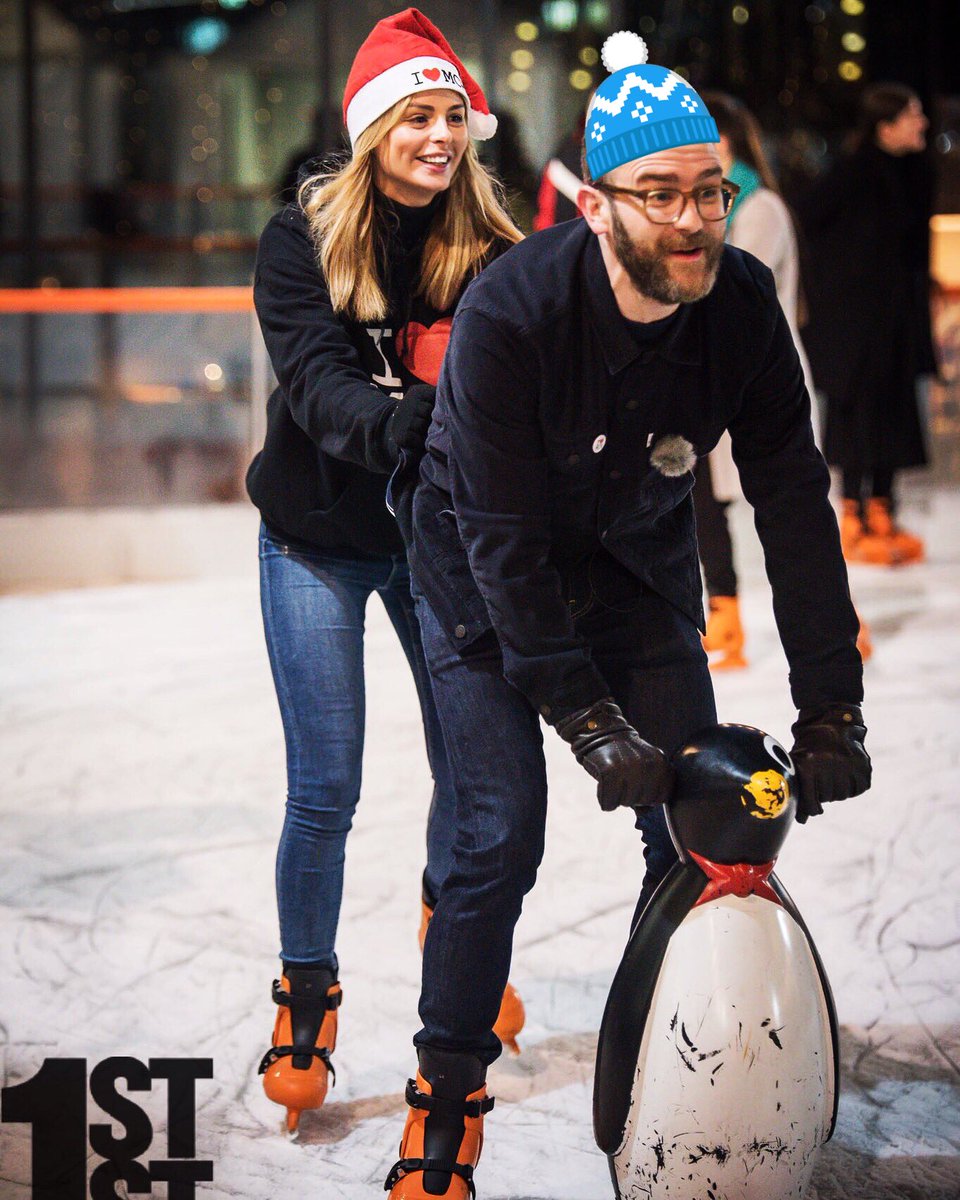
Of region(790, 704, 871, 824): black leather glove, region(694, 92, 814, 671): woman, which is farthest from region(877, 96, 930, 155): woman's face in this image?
region(790, 704, 871, 824): black leather glove

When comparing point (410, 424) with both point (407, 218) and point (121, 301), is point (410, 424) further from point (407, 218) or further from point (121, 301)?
point (121, 301)

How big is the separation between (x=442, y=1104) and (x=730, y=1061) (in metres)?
0.40

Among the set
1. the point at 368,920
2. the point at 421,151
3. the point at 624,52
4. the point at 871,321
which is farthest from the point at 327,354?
the point at 871,321

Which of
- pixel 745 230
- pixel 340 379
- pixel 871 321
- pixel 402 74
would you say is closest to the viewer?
pixel 340 379

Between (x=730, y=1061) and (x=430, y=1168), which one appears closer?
(x=730, y=1061)

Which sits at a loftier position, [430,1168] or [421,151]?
[421,151]

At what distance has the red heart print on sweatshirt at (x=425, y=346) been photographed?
2166 mm

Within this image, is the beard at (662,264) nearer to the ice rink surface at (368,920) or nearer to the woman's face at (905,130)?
the ice rink surface at (368,920)

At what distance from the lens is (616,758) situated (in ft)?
5.54

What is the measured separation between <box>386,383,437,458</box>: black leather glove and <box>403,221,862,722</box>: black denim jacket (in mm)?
48

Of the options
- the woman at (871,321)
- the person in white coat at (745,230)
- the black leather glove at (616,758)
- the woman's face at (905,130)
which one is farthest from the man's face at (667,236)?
the woman at (871,321)

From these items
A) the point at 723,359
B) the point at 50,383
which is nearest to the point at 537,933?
the point at 723,359

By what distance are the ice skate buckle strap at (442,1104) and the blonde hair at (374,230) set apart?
1086 millimetres

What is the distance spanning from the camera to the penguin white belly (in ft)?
5.55
